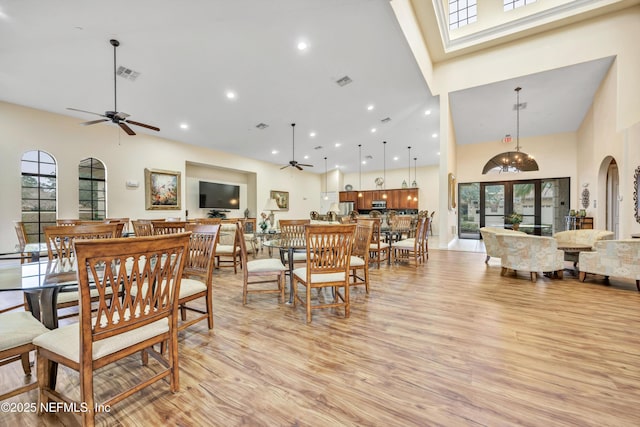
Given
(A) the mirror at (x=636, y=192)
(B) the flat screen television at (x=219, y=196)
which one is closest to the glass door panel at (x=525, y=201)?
(A) the mirror at (x=636, y=192)

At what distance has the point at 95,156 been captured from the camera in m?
6.19

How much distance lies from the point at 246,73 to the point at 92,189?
Result: 4.61m

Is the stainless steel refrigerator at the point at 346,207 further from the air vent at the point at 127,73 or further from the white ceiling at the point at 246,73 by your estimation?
the air vent at the point at 127,73

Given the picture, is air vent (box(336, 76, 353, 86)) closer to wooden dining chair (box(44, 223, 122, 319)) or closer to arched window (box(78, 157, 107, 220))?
wooden dining chair (box(44, 223, 122, 319))

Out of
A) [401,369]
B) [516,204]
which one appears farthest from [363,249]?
[516,204]

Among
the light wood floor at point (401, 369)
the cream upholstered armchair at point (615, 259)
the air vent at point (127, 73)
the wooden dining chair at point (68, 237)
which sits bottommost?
the light wood floor at point (401, 369)

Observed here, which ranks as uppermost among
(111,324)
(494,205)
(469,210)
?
(494,205)

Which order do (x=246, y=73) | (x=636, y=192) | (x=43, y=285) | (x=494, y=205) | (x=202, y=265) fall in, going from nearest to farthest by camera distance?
(x=43, y=285) < (x=202, y=265) < (x=636, y=192) < (x=246, y=73) < (x=494, y=205)

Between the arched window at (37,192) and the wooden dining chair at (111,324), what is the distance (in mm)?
5826

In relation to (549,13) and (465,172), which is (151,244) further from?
(465,172)

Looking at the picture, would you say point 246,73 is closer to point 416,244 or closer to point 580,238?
point 416,244

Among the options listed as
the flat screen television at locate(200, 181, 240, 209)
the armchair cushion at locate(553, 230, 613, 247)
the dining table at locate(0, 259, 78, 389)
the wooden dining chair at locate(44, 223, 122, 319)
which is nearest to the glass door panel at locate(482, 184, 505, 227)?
the armchair cushion at locate(553, 230, 613, 247)

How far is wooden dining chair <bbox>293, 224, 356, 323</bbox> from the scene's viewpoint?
8.03 feet

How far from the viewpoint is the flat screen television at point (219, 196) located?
354 inches
